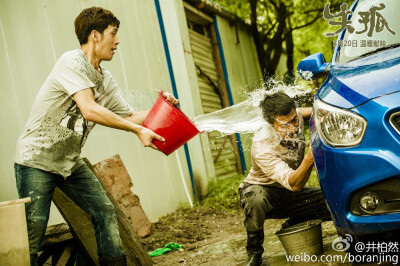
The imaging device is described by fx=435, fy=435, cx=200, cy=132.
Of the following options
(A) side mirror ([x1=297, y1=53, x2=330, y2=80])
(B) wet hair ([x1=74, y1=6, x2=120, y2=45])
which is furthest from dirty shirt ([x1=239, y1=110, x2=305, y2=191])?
(B) wet hair ([x1=74, y1=6, x2=120, y2=45])

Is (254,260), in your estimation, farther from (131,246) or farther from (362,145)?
(362,145)

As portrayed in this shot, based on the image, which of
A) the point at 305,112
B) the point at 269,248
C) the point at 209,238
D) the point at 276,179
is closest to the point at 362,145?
the point at 276,179

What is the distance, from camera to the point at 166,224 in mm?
6766

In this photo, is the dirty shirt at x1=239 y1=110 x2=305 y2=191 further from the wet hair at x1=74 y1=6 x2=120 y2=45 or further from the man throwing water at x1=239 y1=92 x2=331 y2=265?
the wet hair at x1=74 y1=6 x2=120 y2=45

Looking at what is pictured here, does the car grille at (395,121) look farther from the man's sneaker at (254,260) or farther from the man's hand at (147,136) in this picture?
the man's sneaker at (254,260)

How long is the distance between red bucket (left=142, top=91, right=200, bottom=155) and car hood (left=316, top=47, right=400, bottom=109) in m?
0.99

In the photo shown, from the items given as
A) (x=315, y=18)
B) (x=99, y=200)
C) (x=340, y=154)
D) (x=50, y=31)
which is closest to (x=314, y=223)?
(x=340, y=154)

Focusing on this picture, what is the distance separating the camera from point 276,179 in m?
3.57

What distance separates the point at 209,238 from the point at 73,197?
273cm

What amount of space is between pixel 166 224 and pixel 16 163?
388cm

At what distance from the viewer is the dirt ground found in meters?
4.28

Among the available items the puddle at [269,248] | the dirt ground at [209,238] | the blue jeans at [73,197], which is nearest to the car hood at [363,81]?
the puddle at [269,248]

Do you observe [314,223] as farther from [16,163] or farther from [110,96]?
[16,163]

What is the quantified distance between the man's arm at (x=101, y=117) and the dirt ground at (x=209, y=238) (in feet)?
5.34
